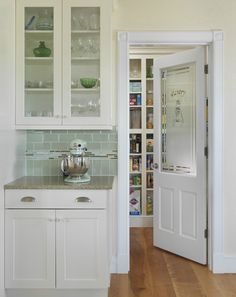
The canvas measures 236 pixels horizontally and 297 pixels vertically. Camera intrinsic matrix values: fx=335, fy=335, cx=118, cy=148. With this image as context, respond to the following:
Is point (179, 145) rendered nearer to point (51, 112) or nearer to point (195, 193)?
point (195, 193)

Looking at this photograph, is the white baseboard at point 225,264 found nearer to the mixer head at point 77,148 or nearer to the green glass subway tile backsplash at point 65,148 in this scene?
the green glass subway tile backsplash at point 65,148

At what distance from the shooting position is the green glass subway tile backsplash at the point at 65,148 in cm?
312

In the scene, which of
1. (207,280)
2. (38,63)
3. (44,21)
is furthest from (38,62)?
(207,280)

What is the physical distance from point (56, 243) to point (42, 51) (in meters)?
1.59

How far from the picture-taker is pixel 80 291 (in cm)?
260

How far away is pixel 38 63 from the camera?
288 cm

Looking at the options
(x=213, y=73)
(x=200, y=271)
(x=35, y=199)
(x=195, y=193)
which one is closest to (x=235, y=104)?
(x=213, y=73)

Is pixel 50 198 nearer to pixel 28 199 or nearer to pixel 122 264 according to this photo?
pixel 28 199

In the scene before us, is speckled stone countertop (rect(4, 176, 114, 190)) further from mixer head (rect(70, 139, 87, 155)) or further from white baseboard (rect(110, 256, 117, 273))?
white baseboard (rect(110, 256, 117, 273))

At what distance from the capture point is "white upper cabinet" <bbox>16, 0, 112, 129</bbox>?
9.21ft

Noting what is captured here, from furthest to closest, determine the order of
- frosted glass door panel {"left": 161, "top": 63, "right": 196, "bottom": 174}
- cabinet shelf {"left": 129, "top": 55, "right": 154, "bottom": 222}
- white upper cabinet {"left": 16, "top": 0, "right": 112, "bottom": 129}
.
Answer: cabinet shelf {"left": 129, "top": 55, "right": 154, "bottom": 222}
frosted glass door panel {"left": 161, "top": 63, "right": 196, "bottom": 174}
white upper cabinet {"left": 16, "top": 0, "right": 112, "bottom": 129}

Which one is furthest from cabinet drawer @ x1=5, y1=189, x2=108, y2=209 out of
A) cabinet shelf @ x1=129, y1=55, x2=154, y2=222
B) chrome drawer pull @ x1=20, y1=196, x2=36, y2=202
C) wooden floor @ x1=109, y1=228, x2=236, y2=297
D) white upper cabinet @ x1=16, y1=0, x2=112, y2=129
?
cabinet shelf @ x1=129, y1=55, x2=154, y2=222

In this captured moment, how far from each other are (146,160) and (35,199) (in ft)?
8.51

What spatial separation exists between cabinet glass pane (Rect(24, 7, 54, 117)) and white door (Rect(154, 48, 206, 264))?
141 cm
